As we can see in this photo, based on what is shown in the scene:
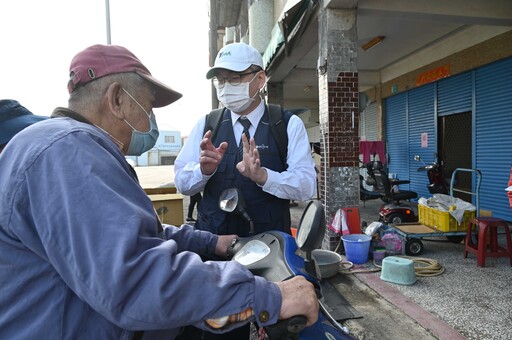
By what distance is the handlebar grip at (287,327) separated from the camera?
38.9 inches

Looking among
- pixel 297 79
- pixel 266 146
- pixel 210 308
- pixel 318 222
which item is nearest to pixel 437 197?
pixel 266 146

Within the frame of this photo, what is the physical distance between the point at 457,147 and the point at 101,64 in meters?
8.93

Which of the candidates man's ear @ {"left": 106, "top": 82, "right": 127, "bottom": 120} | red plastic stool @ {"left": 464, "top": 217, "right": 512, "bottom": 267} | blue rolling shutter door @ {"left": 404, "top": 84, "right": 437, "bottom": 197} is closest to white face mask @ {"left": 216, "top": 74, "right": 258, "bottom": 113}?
man's ear @ {"left": 106, "top": 82, "right": 127, "bottom": 120}

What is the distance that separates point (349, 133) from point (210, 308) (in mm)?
4569

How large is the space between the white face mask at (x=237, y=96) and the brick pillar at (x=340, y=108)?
3.03 m

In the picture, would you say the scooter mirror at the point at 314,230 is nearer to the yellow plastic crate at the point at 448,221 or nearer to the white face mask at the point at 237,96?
the white face mask at the point at 237,96

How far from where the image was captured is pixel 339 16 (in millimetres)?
5039

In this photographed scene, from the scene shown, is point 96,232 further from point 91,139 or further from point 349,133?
point 349,133

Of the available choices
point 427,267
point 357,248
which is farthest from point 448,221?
point 357,248

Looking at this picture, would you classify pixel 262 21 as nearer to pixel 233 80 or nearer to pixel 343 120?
pixel 343 120

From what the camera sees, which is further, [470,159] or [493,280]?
[470,159]

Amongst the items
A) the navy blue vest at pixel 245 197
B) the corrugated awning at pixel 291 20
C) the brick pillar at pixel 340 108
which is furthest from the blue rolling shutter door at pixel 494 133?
the navy blue vest at pixel 245 197

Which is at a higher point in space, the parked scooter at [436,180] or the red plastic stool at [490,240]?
the parked scooter at [436,180]

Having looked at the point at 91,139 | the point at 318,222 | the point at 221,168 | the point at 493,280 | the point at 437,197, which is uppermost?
the point at 91,139
